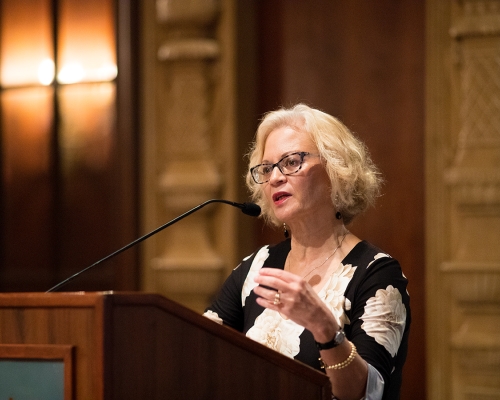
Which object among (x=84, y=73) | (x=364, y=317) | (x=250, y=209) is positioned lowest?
(x=364, y=317)

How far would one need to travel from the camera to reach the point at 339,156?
81.4 inches

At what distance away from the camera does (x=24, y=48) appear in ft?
14.2

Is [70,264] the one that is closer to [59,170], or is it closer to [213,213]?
[59,170]

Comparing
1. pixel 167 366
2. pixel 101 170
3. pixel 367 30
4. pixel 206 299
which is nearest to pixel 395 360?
pixel 167 366

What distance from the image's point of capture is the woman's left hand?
1.38 metres

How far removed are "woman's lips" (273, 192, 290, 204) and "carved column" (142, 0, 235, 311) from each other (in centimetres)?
167

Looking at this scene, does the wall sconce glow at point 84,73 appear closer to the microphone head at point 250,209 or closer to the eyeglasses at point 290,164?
the eyeglasses at point 290,164

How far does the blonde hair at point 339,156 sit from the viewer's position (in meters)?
2.06

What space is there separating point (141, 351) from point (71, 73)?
3222 mm

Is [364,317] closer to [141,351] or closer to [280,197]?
[280,197]

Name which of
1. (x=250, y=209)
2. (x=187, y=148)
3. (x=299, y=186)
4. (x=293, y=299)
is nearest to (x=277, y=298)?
(x=293, y=299)

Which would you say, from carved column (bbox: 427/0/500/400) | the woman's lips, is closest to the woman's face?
the woman's lips

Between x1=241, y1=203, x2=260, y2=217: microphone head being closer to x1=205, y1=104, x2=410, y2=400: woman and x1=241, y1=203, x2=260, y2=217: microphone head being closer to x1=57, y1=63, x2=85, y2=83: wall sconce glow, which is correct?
x1=205, y1=104, x2=410, y2=400: woman

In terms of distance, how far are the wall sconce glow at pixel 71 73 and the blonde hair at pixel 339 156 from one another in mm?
2238
